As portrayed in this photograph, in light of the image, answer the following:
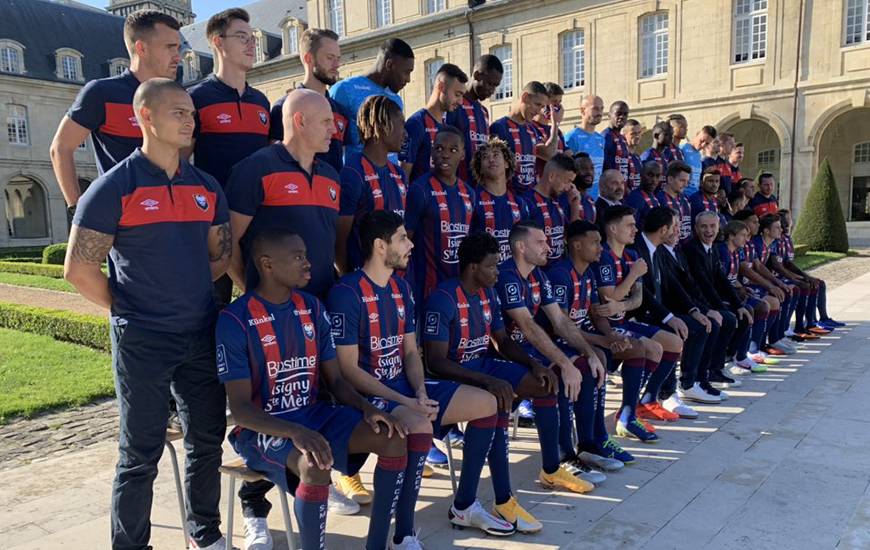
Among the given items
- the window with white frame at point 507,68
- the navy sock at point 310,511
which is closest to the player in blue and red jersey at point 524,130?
the navy sock at point 310,511

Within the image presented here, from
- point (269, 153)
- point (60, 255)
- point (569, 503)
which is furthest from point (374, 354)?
point (60, 255)

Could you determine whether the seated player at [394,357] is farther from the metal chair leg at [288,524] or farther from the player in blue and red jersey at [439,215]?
Result: the player in blue and red jersey at [439,215]

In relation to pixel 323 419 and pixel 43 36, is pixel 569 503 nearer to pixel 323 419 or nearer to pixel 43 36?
pixel 323 419

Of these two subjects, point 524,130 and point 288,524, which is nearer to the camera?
point 288,524

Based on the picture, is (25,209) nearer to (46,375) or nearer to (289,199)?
(46,375)

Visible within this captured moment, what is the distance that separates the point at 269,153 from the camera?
357cm

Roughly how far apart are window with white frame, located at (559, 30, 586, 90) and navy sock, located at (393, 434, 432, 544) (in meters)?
28.3

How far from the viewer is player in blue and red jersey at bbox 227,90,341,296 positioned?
3.53m

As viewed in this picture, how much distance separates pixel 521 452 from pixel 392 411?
210 cm

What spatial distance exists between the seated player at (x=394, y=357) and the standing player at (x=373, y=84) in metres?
1.36

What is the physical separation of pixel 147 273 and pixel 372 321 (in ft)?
4.00

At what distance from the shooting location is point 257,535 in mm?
3559

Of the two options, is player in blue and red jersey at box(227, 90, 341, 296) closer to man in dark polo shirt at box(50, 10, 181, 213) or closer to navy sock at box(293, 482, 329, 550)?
man in dark polo shirt at box(50, 10, 181, 213)

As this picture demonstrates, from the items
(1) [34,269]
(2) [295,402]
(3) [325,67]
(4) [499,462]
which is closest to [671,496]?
(4) [499,462]
